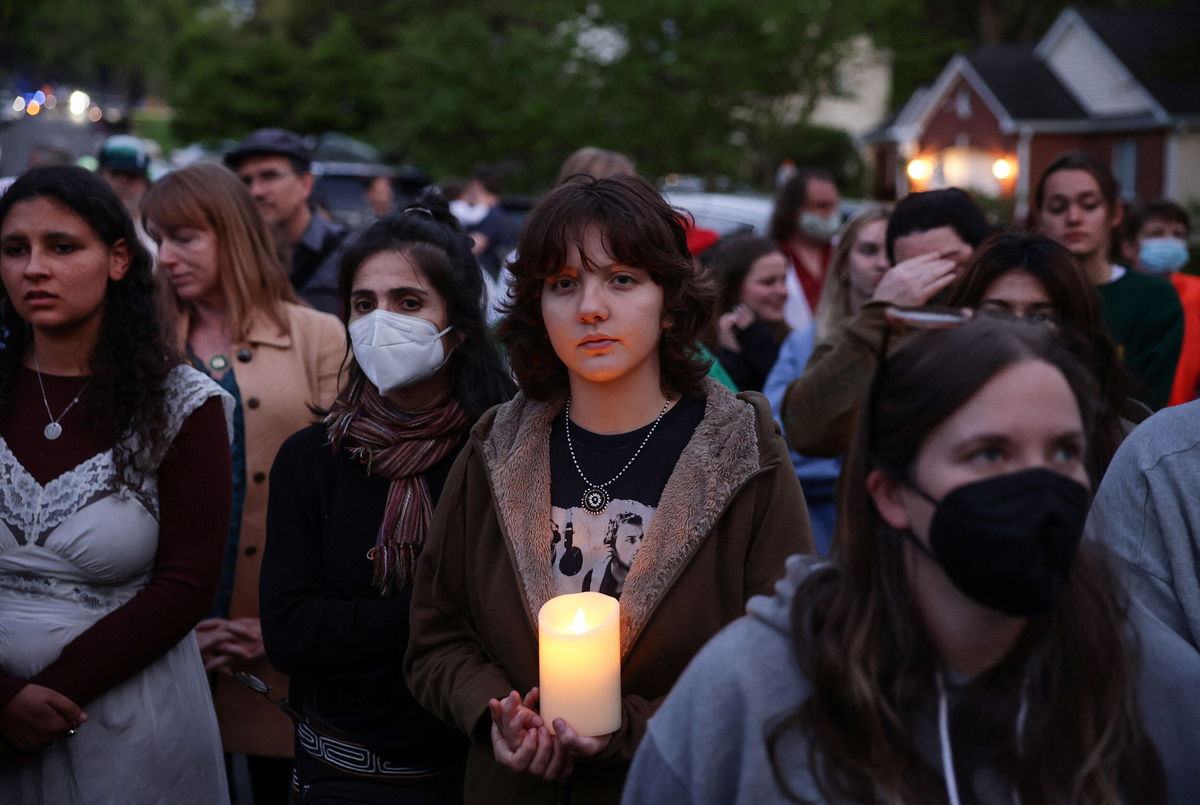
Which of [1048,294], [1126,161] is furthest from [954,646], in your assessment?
[1126,161]

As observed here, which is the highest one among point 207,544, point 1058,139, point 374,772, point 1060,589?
point 1058,139

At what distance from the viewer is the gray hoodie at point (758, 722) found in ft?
6.33

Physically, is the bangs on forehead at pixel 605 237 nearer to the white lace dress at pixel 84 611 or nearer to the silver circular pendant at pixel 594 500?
the silver circular pendant at pixel 594 500

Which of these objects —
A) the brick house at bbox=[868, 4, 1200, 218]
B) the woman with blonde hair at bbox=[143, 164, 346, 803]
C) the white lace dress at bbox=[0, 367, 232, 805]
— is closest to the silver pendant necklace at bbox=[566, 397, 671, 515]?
the white lace dress at bbox=[0, 367, 232, 805]

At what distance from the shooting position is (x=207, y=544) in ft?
11.3

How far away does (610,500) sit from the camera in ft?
9.57

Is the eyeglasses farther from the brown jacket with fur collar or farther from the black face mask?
the black face mask


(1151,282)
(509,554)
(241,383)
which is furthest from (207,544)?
(1151,282)

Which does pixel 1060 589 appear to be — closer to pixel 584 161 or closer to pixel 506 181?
pixel 584 161

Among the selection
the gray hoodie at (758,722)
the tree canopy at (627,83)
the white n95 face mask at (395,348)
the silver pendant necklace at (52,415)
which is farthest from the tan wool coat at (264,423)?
the tree canopy at (627,83)

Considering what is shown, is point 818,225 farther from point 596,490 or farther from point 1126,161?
point 1126,161

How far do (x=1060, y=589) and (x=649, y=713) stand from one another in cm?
103

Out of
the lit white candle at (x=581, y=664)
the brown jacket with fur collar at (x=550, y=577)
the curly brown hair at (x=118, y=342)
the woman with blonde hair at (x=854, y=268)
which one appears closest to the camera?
the lit white candle at (x=581, y=664)

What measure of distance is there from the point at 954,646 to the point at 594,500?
1119 millimetres
